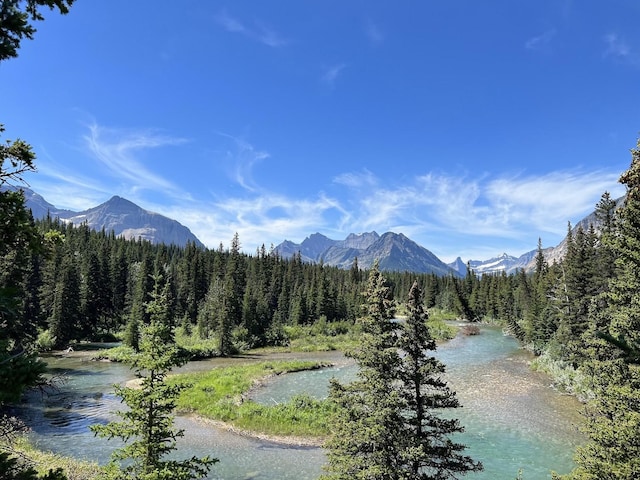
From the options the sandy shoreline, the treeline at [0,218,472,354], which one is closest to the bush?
the treeline at [0,218,472,354]

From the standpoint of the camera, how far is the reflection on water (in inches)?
974

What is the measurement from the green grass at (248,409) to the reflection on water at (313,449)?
1860 mm

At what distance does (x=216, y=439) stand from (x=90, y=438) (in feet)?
28.1

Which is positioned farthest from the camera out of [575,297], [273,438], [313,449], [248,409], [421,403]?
[575,297]

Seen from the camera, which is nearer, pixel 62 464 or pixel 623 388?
pixel 623 388

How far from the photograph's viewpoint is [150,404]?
13008 millimetres

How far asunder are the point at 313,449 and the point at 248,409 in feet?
27.8

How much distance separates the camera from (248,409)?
110 ft

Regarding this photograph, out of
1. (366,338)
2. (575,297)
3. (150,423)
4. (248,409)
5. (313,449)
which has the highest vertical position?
(575,297)

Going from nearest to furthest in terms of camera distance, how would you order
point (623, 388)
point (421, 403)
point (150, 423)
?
point (150, 423) < point (421, 403) < point (623, 388)

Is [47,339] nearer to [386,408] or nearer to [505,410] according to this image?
[505,410]

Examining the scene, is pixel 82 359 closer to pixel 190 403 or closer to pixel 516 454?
pixel 190 403

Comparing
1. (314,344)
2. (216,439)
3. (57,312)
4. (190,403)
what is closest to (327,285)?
(314,344)

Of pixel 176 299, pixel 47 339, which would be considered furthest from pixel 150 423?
pixel 176 299
